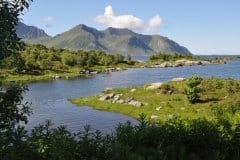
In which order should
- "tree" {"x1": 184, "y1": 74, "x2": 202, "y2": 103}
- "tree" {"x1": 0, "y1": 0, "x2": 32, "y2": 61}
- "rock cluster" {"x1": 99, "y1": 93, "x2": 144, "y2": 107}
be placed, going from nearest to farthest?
"tree" {"x1": 0, "y1": 0, "x2": 32, "y2": 61}, "tree" {"x1": 184, "y1": 74, "x2": 202, "y2": 103}, "rock cluster" {"x1": 99, "y1": 93, "x2": 144, "y2": 107}

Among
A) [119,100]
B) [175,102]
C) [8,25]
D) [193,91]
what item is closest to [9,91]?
[8,25]

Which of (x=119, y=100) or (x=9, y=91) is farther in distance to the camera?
(x=119, y=100)

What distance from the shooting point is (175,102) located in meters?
72.5

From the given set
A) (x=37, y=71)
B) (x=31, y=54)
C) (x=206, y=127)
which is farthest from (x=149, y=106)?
(x=31, y=54)

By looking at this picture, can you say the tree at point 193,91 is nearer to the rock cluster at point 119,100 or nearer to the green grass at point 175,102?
the green grass at point 175,102

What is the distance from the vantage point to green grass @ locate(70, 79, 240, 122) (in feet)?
212

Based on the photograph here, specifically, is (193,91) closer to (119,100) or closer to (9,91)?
(119,100)

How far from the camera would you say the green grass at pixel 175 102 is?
6467cm

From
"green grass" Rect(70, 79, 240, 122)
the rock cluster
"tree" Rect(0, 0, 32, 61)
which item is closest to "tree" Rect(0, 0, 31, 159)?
"tree" Rect(0, 0, 32, 61)

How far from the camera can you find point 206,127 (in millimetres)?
21797

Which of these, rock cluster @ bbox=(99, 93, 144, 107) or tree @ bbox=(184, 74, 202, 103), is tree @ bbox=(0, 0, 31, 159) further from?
rock cluster @ bbox=(99, 93, 144, 107)

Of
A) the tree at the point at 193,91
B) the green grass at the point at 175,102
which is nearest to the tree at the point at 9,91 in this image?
the green grass at the point at 175,102

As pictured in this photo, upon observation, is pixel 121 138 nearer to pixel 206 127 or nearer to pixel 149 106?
pixel 206 127

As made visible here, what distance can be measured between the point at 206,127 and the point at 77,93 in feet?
285
